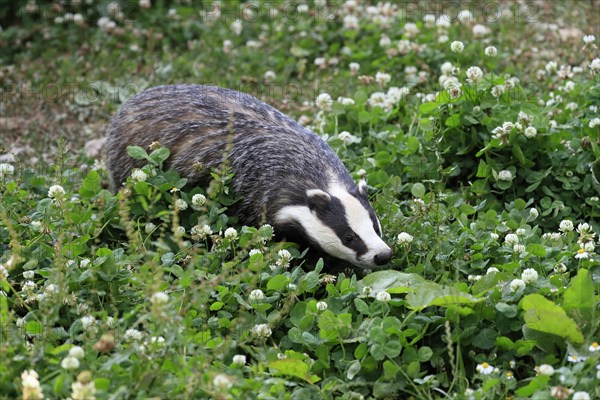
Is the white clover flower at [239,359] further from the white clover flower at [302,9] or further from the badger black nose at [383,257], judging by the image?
the white clover flower at [302,9]

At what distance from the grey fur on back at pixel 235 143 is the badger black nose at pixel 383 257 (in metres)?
0.69

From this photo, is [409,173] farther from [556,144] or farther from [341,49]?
[341,49]

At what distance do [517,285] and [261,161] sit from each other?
2.09 meters

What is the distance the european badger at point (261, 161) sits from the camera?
577 centimetres

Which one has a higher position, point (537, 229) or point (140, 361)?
point (140, 361)

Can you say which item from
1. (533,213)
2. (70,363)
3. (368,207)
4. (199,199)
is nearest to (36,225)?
(199,199)

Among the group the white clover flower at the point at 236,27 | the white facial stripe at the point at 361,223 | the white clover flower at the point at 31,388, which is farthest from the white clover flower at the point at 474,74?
the white clover flower at the point at 31,388

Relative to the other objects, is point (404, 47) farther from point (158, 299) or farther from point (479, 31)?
point (158, 299)

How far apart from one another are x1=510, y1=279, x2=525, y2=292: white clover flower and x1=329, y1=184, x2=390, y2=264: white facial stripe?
2.90ft

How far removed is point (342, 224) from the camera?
5.74m

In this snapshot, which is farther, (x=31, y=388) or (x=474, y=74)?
(x=474, y=74)

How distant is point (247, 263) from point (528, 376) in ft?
5.72

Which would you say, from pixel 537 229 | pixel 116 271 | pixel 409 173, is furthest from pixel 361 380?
pixel 409 173

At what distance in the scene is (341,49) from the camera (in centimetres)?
959
